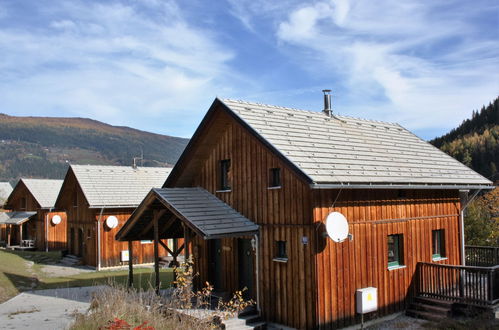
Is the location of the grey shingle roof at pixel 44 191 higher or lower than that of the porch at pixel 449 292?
higher

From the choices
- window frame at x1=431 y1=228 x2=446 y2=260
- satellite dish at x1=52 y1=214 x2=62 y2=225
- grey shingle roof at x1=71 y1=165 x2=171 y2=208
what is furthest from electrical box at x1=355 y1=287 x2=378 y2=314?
satellite dish at x1=52 y1=214 x2=62 y2=225

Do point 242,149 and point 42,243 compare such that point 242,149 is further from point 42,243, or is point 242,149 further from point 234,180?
point 42,243

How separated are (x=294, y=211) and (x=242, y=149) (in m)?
3.16

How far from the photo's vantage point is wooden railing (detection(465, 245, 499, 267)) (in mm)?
18425

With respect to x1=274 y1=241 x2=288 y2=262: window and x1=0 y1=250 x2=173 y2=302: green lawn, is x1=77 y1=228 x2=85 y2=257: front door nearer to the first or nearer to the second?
x1=0 y1=250 x2=173 y2=302: green lawn

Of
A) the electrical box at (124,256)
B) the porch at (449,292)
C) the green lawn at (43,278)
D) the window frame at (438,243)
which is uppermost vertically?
the window frame at (438,243)

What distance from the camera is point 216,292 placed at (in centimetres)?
1568

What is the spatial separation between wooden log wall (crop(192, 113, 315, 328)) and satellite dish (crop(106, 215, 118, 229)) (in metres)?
12.9

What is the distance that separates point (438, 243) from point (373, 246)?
14.1 ft

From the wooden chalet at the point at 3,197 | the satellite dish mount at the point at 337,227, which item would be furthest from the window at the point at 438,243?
the wooden chalet at the point at 3,197

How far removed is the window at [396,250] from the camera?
48.3 feet

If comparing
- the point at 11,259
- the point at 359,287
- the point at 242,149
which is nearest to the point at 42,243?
the point at 11,259

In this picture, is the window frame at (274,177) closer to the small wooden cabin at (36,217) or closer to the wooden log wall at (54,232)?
the small wooden cabin at (36,217)

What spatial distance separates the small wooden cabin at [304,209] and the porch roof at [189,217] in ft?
0.17
